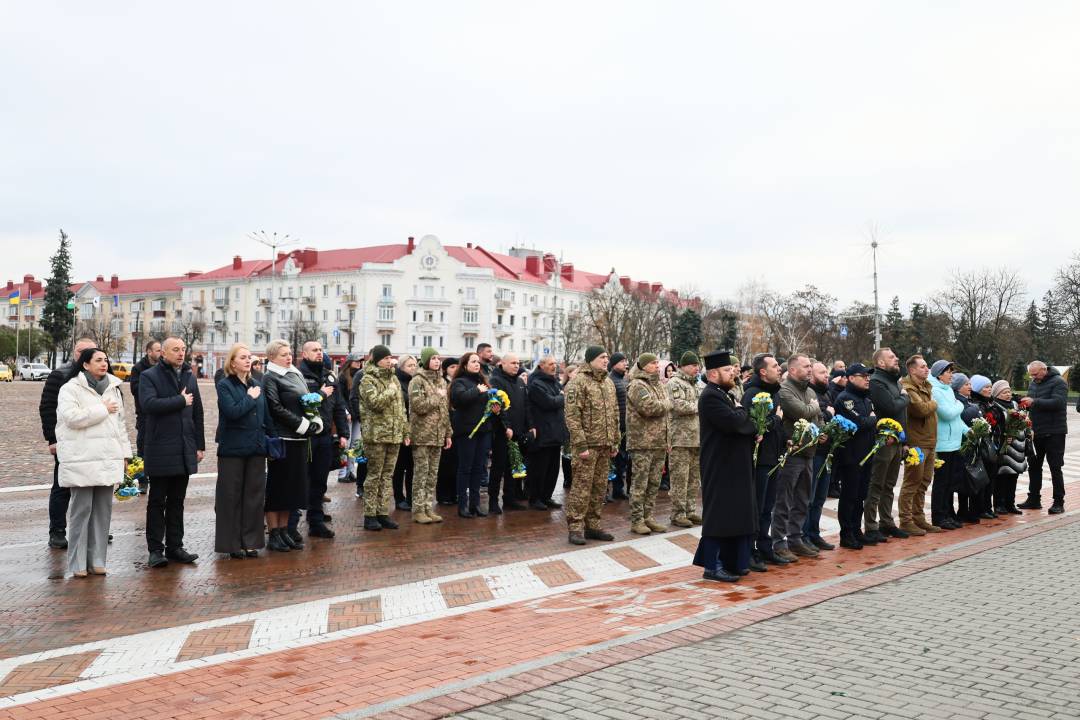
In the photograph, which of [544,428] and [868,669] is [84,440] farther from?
[868,669]

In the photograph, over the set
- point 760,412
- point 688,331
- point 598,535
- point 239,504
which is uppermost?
point 688,331

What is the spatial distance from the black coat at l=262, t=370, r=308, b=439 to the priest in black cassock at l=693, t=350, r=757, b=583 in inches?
159

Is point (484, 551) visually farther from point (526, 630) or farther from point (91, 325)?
point (91, 325)

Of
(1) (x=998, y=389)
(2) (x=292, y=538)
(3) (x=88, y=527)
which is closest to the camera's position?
(3) (x=88, y=527)

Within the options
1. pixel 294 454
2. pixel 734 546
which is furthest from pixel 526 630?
pixel 294 454

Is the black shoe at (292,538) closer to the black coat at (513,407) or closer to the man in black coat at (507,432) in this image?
the man in black coat at (507,432)

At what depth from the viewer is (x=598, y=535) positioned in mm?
9953

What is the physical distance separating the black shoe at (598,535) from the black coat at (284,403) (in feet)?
10.7

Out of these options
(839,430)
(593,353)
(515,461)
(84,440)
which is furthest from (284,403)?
(839,430)

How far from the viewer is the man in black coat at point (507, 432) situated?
39.1ft

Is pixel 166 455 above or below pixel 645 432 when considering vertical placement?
below

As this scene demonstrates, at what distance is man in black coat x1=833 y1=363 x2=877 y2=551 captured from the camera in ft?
31.2

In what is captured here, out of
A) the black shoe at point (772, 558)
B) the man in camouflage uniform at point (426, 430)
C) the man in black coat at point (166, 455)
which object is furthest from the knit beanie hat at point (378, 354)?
the black shoe at point (772, 558)

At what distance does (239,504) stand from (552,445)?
4.56m
